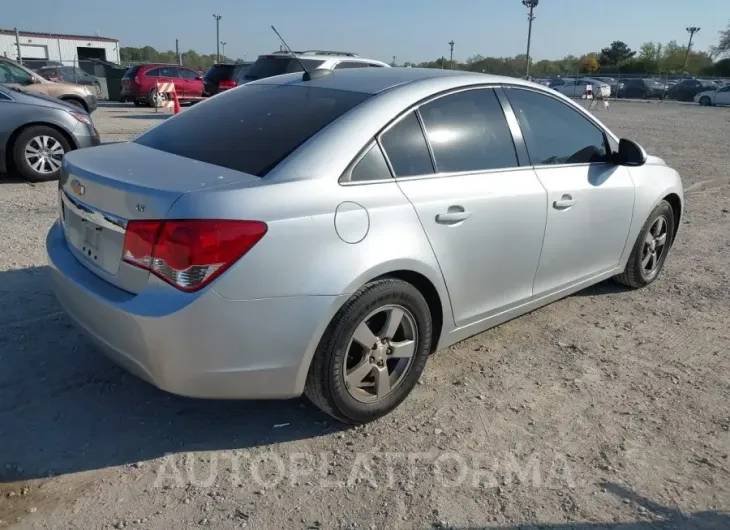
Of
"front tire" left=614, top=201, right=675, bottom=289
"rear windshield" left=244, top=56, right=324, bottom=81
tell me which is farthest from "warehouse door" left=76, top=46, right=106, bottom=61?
"front tire" left=614, top=201, right=675, bottom=289

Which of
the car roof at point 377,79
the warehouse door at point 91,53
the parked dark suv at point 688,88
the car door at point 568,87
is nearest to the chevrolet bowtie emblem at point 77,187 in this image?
the car roof at point 377,79

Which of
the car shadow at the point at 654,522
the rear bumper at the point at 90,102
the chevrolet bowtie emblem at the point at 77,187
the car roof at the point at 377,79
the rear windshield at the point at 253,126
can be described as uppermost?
the car roof at the point at 377,79

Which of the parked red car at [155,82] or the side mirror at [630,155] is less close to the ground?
the side mirror at [630,155]

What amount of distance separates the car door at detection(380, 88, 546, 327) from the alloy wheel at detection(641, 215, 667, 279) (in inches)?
66.6

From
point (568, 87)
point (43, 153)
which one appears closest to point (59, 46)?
point (568, 87)

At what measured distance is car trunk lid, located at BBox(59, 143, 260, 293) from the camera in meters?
2.50

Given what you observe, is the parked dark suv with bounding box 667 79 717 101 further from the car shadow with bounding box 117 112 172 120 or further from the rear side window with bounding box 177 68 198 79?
the car shadow with bounding box 117 112 172 120

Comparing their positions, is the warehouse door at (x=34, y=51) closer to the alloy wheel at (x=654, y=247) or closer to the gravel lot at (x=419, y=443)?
the gravel lot at (x=419, y=443)

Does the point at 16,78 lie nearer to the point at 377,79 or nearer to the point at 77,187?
the point at 77,187

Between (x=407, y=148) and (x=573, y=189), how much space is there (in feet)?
4.30

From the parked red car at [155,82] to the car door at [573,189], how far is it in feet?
67.9

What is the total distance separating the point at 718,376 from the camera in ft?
12.0

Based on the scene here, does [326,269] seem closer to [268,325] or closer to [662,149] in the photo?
[268,325]

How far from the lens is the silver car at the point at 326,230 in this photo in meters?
2.46
